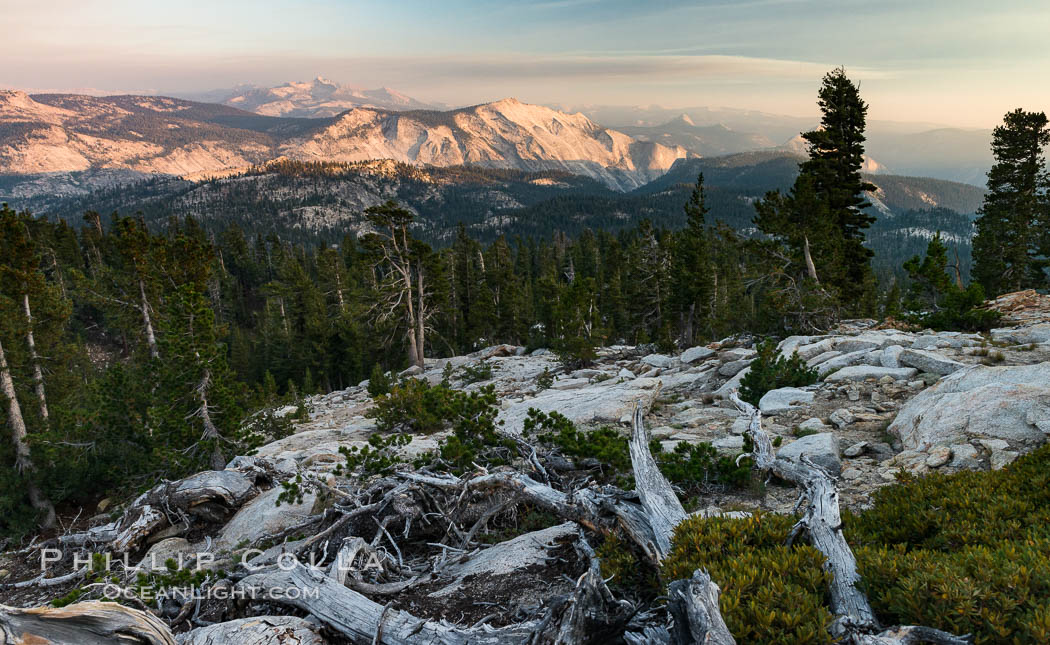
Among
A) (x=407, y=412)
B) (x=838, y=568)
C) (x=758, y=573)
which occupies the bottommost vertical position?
(x=407, y=412)

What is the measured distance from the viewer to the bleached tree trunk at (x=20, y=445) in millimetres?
14172

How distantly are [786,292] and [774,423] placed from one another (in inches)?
532

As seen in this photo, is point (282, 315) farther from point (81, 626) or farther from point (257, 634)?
point (81, 626)

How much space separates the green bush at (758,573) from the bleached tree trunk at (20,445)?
18216 mm

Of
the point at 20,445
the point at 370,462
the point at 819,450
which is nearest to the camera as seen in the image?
the point at 819,450

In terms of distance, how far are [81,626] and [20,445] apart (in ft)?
59.9

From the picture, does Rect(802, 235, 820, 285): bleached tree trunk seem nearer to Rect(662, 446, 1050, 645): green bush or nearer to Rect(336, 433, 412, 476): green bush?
Rect(662, 446, 1050, 645): green bush

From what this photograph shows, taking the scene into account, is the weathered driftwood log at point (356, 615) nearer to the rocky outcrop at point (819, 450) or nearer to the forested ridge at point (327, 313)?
the rocky outcrop at point (819, 450)

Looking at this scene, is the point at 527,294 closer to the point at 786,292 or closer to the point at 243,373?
the point at 243,373

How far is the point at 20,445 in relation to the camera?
51.6ft

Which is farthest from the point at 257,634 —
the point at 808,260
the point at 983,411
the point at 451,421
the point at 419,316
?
the point at 419,316

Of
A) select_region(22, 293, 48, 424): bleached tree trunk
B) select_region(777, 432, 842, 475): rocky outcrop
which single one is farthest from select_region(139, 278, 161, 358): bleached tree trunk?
select_region(777, 432, 842, 475): rocky outcrop

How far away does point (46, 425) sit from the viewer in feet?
56.4

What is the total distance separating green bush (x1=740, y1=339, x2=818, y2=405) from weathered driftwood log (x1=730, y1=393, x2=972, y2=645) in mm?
7303
